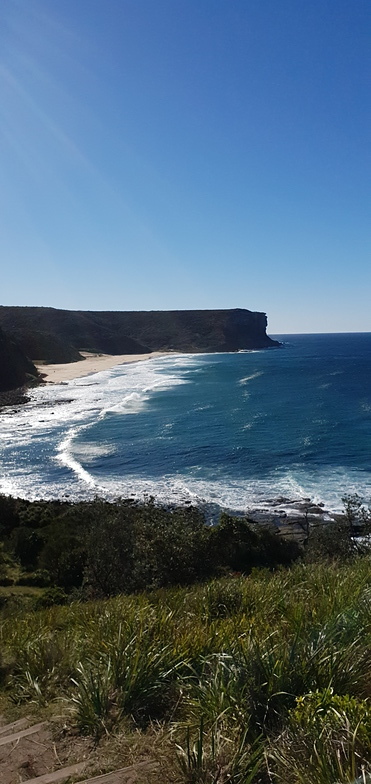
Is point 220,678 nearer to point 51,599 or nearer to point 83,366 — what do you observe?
point 51,599

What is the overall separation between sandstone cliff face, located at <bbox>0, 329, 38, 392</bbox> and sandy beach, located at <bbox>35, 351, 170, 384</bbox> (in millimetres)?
5319

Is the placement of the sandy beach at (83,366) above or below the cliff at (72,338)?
below

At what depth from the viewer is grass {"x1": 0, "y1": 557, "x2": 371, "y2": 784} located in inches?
116

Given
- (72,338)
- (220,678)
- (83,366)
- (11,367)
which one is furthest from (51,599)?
(72,338)

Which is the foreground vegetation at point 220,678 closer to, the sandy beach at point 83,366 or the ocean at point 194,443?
the ocean at point 194,443

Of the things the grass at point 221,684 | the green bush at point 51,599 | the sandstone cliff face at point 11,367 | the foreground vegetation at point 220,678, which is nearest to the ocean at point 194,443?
the sandstone cliff face at point 11,367

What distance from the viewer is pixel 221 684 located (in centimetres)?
376

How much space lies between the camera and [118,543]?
18.3 meters

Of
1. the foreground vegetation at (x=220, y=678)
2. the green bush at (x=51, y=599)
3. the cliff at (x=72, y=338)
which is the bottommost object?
the green bush at (x=51, y=599)

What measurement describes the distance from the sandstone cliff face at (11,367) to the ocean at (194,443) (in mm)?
5283

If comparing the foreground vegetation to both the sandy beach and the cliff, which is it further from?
the cliff

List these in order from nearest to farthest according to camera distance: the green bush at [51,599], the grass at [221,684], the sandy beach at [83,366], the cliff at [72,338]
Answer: the grass at [221,684]
the green bush at [51,599]
the sandy beach at [83,366]
the cliff at [72,338]

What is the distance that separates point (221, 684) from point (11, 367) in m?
94.4

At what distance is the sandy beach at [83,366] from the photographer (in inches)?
4235
